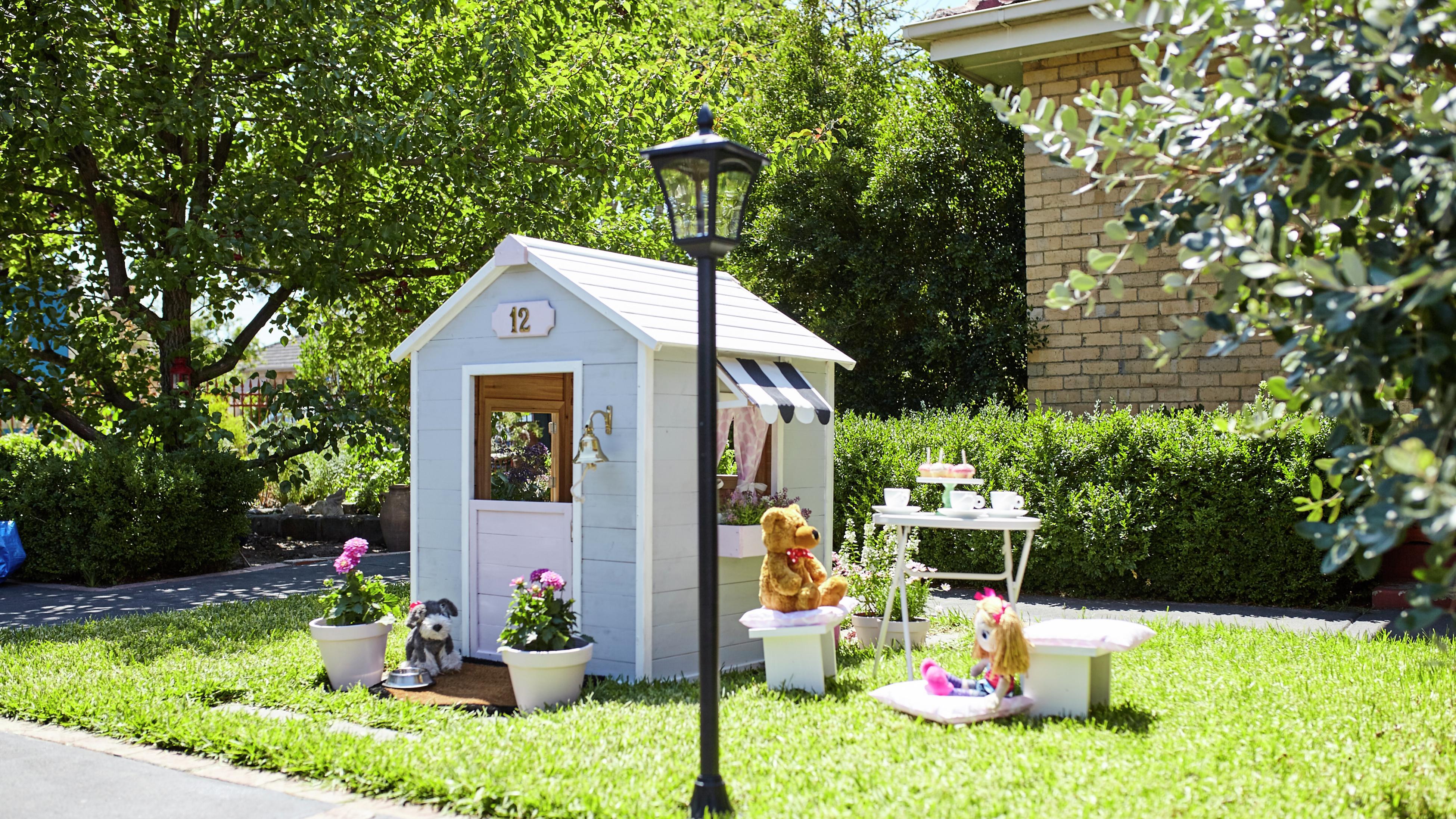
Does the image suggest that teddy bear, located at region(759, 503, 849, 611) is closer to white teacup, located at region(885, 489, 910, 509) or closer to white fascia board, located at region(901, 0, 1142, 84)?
white teacup, located at region(885, 489, 910, 509)

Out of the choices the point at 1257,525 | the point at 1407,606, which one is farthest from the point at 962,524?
the point at 1407,606

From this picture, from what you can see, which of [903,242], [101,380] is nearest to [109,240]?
[101,380]

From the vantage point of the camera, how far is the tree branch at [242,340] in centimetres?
1408

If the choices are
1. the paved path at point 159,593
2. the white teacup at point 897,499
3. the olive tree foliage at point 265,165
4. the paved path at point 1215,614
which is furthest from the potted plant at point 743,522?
the olive tree foliage at point 265,165

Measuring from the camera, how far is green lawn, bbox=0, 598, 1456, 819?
14.9 feet

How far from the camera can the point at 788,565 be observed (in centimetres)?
Result: 666

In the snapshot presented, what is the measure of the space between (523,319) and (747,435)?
170 cm

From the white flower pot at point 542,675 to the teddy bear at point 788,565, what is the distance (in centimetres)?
113

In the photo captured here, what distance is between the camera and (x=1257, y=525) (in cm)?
974

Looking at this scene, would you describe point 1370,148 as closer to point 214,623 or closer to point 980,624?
point 980,624

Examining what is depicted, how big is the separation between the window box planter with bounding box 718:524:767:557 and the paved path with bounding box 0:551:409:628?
16.2ft

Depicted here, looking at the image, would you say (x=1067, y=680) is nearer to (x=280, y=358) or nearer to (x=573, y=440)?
(x=573, y=440)

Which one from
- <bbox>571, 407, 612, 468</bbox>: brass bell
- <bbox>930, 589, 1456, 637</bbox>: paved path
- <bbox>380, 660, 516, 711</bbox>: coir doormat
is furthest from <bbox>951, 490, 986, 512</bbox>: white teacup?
<bbox>380, 660, 516, 711</bbox>: coir doormat

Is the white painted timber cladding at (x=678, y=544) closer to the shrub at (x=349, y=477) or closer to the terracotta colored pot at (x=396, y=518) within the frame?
the shrub at (x=349, y=477)
